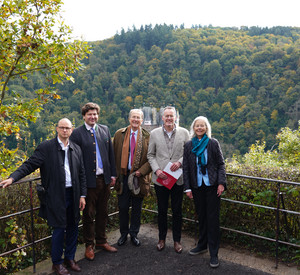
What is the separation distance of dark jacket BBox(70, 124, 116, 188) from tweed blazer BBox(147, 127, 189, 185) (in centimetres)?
49

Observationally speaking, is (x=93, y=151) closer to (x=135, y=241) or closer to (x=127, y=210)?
(x=127, y=210)

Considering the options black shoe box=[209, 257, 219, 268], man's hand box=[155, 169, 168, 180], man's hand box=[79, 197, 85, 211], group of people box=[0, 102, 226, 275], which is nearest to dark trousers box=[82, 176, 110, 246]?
group of people box=[0, 102, 226, 275]

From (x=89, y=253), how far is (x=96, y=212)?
1.61ft

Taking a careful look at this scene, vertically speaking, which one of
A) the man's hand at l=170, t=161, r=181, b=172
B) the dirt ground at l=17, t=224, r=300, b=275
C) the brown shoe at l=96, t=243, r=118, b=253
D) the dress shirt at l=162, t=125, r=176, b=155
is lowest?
the dirt ground at l=17, t=224, r=300, b=275

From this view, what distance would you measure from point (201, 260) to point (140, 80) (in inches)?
3484

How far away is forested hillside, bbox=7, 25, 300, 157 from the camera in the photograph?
66.5m

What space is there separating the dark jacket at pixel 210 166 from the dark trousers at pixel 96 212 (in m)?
0.99

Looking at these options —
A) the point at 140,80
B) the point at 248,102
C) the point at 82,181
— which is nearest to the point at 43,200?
the point at 82,181

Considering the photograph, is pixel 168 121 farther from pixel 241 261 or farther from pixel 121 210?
pixel 241 261

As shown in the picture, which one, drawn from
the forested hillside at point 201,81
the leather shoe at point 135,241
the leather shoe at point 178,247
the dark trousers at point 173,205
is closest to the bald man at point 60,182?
the leather shoe at point 135,241

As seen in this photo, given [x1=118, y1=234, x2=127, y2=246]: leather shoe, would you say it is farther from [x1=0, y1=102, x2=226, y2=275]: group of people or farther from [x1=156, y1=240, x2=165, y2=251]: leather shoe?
[x1=156, y1=240, x2=165, y2=251]: leather shoe

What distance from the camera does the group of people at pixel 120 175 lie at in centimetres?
300

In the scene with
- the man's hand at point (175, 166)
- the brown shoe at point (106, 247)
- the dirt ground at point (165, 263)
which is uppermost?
the man's hand at point (175, 166)

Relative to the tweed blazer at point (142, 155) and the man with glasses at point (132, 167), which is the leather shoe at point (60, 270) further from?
the tweed blazer at point (142, 155)
